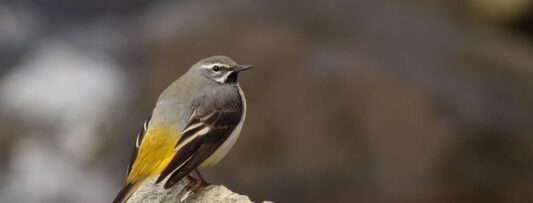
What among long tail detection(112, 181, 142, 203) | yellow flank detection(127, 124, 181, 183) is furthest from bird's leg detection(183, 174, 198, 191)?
long tail detection(112, 181, 142, 203)

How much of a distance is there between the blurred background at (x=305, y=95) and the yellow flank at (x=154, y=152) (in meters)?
7.11

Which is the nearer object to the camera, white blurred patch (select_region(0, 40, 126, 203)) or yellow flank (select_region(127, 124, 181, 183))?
yellow flank (select_region(127, 124, 181, 183))

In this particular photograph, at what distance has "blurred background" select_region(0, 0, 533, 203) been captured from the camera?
1527 cm

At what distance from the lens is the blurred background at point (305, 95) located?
50.1ft

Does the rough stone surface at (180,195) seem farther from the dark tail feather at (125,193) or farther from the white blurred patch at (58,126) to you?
the white blurred patch at (58,126)

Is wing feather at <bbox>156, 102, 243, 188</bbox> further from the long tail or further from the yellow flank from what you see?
the long tail

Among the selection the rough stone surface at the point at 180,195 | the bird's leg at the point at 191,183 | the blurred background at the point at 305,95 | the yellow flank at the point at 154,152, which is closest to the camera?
the yellow flank at the point at 154,152

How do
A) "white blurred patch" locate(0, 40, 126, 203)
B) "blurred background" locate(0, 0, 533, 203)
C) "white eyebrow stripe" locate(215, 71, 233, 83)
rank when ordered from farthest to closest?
"white blurred patch" locate(0, 40, 126, 203) < "blurred background" locate(0, 0, 533, 203) < "white eyebrow stripe" locate(215, 71, 233, 83)

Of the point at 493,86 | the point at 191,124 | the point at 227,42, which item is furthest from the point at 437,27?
the point at 191,124

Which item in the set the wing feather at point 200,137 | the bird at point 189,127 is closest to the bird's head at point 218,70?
the bird at point 189,127

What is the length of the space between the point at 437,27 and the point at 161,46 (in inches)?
186

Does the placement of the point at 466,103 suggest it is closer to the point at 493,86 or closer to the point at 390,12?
the point at 493,86

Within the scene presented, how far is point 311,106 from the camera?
16.0 m

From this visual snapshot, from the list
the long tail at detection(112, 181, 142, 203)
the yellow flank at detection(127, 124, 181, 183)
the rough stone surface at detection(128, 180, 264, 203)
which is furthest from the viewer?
the rough stone surface at detection(128, 180, 264, 203)
